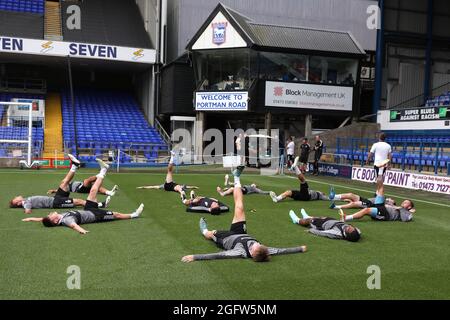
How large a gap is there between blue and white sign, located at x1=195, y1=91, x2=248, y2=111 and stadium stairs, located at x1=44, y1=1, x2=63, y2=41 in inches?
453

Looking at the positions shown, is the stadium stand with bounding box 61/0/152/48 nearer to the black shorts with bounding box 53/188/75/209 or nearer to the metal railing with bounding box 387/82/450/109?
the metal railing with bounding box 387/82/450/109

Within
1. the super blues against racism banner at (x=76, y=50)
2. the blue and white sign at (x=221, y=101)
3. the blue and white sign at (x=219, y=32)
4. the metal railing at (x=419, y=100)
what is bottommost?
the blue and white sign at (x=221, y=101)

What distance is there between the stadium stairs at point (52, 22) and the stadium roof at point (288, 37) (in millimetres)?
10455

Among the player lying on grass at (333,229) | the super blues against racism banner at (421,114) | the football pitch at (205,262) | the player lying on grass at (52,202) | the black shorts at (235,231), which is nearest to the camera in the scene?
the football pitch at (205,262)

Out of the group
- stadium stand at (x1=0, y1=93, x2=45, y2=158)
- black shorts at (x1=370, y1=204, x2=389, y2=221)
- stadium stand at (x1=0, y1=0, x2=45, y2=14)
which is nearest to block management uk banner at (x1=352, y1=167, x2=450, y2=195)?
black shorts at (x1=370, y1=204, x2=389, y2=221)

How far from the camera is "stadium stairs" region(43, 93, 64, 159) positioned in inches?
1201

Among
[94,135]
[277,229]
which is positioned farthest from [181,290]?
[94,135]

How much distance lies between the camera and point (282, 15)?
121 ft

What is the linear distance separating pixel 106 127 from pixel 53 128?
3644 mm

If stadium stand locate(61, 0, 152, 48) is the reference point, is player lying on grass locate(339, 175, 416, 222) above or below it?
below

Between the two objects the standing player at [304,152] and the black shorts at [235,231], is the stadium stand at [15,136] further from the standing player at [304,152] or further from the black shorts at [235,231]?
the black shorts at [235,231]

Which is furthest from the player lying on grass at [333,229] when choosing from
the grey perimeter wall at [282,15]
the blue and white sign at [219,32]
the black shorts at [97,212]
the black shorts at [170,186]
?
the grey perimeter wall at [282,15]

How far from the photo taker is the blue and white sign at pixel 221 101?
31.0m

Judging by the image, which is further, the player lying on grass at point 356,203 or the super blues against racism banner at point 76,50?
the super blues against racism banner at point 76,50
